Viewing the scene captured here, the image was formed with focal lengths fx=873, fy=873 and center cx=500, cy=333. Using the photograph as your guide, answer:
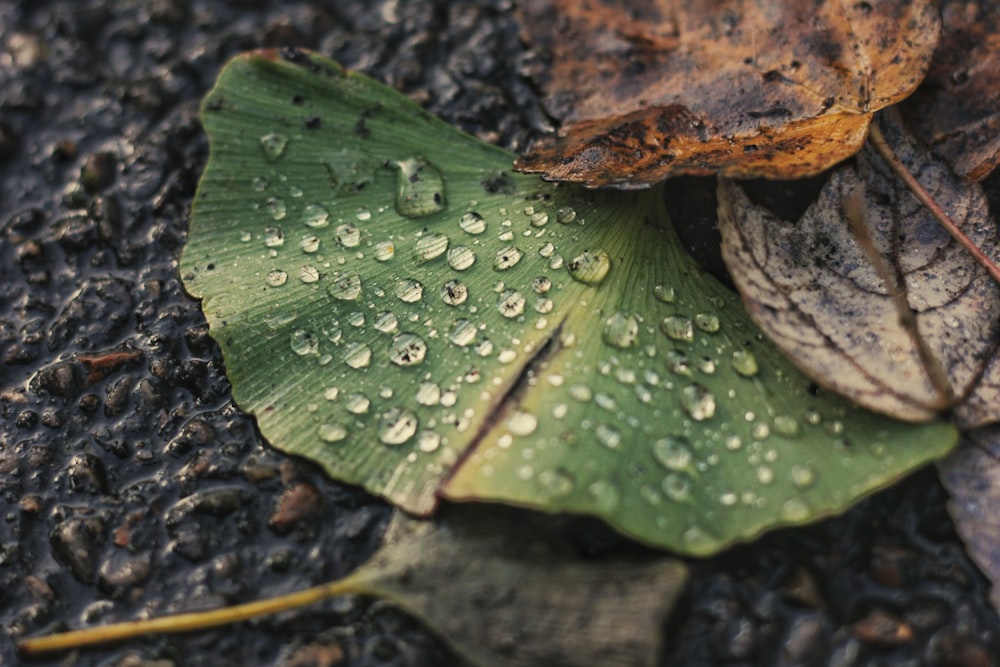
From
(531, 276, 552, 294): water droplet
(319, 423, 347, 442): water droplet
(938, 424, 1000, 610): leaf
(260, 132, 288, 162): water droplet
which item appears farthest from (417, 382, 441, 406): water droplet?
(938, 424, 1000, 610): leaf

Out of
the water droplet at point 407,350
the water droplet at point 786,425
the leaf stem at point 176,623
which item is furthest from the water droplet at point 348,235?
the water droplet at point 786,425

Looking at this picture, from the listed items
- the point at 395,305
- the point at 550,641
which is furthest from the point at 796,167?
the point at 550,641

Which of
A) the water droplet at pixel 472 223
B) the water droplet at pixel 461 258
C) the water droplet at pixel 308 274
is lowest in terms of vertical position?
the water droplet at pixel 308 274

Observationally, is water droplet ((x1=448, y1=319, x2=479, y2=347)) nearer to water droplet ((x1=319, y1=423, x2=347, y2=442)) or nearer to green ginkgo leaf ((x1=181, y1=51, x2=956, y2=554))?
green ginkgo leaf ((x1=181, y1=51, x2=956, y2=554))

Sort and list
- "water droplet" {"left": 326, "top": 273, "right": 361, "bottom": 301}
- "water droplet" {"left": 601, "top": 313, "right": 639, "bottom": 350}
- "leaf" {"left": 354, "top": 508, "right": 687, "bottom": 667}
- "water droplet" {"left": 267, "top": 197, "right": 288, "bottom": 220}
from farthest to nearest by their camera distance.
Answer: "water droplet" {"left": 267, "top": 197, "right": 288, "bottom": 220} → "water droplet" {"left": 326, "top": 273, "right": 361, "bottom": 301} → "water droplet" {"left": 601, "top": 313, "right": 639, "bottom": 350} → "leaf" {"left": 354, "top": 508, "right": 687, "bottom": 667}

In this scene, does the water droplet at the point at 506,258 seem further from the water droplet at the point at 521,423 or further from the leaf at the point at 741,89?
the water droplet at the point at 521,423

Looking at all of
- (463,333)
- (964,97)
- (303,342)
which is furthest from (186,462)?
(964,97)

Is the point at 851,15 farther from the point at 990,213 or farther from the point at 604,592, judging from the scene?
the point at 604,592
